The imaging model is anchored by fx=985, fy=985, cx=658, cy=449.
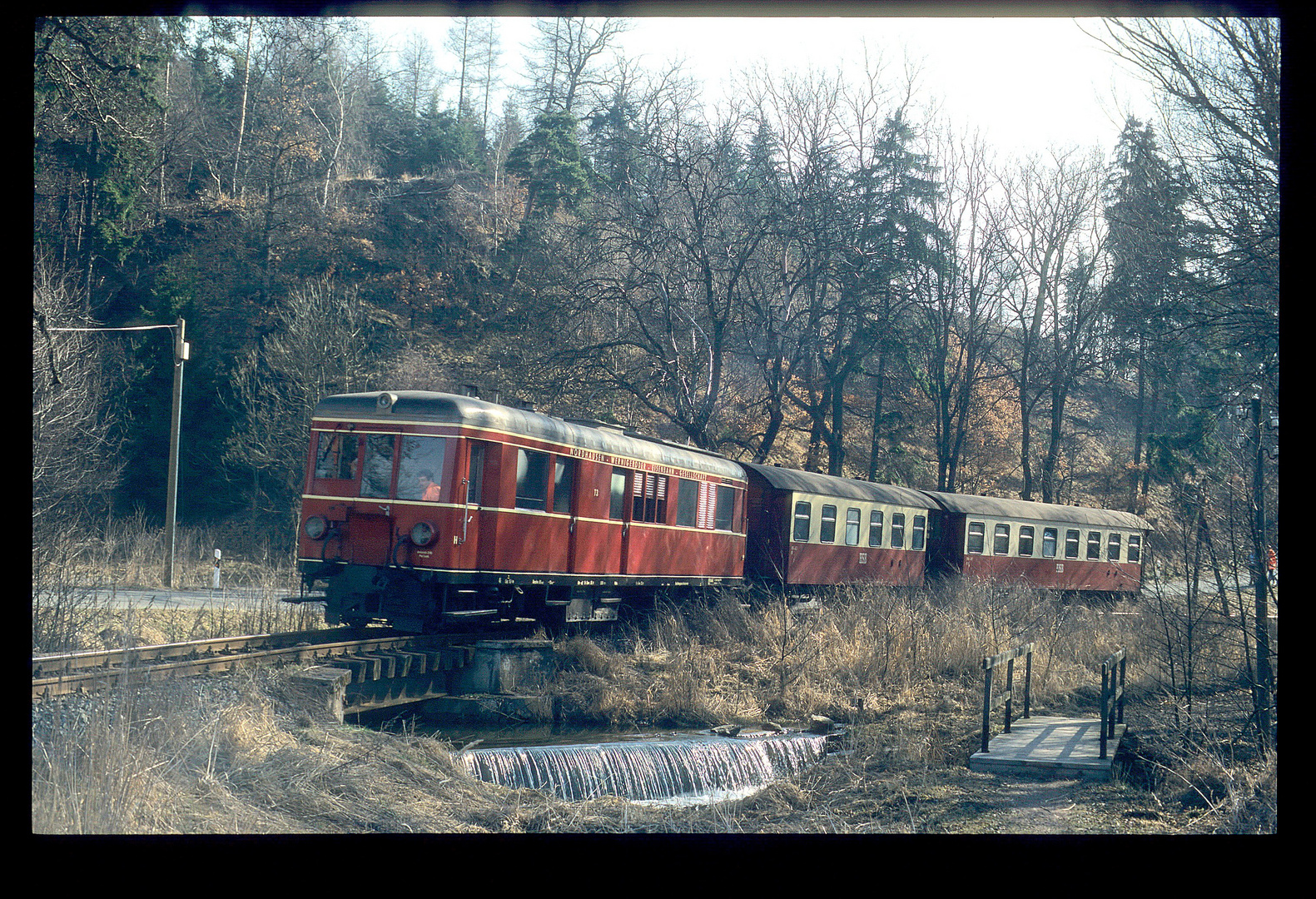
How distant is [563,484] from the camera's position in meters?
14.0

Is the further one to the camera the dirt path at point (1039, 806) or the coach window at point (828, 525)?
the coach window at point (828, 525)

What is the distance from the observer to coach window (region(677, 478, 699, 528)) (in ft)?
56.3

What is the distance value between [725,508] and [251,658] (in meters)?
10.4

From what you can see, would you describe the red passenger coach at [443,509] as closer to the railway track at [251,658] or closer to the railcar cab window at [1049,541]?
the railway track at [251,658]

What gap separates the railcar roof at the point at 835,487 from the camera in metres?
20.1

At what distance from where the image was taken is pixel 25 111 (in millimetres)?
3764

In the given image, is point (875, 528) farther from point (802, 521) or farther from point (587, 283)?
point (587, 283)

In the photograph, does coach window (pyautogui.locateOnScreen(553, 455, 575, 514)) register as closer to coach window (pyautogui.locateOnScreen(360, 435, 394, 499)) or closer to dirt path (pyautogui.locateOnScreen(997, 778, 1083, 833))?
coach window (pyautogui.locateOnScreen(360, 435, 394, 499))

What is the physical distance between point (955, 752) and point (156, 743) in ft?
24.5

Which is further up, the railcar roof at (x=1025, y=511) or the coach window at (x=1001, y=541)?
the railcar roof at (x=1025, y=511)

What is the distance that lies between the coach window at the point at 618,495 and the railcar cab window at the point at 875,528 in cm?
856

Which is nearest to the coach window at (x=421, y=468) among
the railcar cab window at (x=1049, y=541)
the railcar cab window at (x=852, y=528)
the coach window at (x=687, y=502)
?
the coach window at (x=687, y=502)

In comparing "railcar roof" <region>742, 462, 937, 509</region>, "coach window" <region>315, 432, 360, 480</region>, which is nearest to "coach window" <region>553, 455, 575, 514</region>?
"coach window" <region>315, 432, 360, 480</region>

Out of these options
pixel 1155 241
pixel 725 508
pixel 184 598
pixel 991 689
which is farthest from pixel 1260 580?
pixel 184 598
